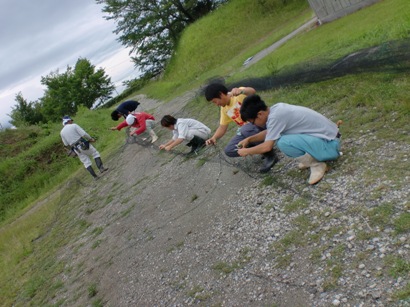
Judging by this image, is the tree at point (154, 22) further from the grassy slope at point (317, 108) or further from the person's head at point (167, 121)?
the person's head at point (167, 121)

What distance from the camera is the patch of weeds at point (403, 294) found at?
8.68 ft

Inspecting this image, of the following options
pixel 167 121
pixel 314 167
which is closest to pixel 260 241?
pixel 314 167

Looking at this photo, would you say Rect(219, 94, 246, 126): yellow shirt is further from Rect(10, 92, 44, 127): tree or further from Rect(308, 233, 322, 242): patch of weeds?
Rect(10, 92, 44, 127): tree

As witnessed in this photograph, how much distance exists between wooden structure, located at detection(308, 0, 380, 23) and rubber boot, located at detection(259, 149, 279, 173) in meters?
9.74

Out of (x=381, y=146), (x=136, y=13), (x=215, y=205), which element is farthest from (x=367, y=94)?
(x=136, y=13)

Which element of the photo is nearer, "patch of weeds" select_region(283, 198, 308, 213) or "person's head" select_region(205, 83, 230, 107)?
"patch of weeds" select_region(283, 198, 308, 213)

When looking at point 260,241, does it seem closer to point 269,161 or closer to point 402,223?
point 402,223

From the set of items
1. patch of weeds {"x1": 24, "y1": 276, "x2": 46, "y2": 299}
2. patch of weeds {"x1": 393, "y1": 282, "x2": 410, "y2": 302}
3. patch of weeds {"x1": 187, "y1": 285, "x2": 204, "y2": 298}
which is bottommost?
patch of weeds {"x1": 24, "y1": 276, "x2": 46, "y2": 299}

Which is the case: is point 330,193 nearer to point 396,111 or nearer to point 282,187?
point 282,187

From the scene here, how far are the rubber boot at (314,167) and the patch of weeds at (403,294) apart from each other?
1887 millimetres

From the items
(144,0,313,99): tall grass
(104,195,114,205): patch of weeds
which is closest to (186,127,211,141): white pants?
(104,195,114,205): patch of weeds

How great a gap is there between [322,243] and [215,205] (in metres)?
2.23

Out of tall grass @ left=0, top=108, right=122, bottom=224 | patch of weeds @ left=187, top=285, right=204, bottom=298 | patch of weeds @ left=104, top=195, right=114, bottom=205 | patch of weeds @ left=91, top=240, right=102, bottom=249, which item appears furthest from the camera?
tall grass @ left=0, top=108, right=122, bottom=224

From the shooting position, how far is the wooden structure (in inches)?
525
